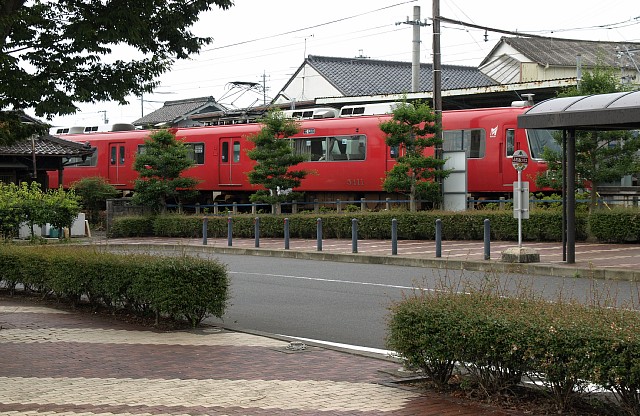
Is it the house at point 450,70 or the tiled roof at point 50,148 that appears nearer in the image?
the tiled roof at point 50,148

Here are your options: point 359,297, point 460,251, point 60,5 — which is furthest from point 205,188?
point 60,5

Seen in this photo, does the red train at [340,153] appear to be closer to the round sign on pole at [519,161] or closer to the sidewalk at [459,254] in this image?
the sidewalk at [459,254]

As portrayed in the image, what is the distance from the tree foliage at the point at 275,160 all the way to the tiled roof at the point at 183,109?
25.7m

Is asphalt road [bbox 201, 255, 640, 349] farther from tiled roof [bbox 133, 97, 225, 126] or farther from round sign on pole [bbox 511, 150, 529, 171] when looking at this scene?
tiled roof [bbox 133, 97, 225, 126]

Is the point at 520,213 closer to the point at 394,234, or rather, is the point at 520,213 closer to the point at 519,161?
the point at 519,161

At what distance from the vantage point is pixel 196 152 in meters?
38.0

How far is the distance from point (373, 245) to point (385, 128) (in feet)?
13.5

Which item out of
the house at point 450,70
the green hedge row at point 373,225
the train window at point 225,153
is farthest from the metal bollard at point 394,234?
the house at point 450,70

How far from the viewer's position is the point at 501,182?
→ 28422mm

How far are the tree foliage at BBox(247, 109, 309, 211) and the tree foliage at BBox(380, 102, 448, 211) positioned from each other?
16.3 ft

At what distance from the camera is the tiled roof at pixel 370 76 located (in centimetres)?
4825

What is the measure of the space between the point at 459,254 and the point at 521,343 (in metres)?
14.6

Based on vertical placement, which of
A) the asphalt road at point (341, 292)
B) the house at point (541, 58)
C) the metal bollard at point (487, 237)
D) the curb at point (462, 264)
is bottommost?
the asphalt road at point (341, 292)

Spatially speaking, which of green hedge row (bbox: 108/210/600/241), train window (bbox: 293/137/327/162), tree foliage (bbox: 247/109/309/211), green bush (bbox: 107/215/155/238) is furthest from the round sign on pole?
green bush (bbox: 107/215/155/238)
